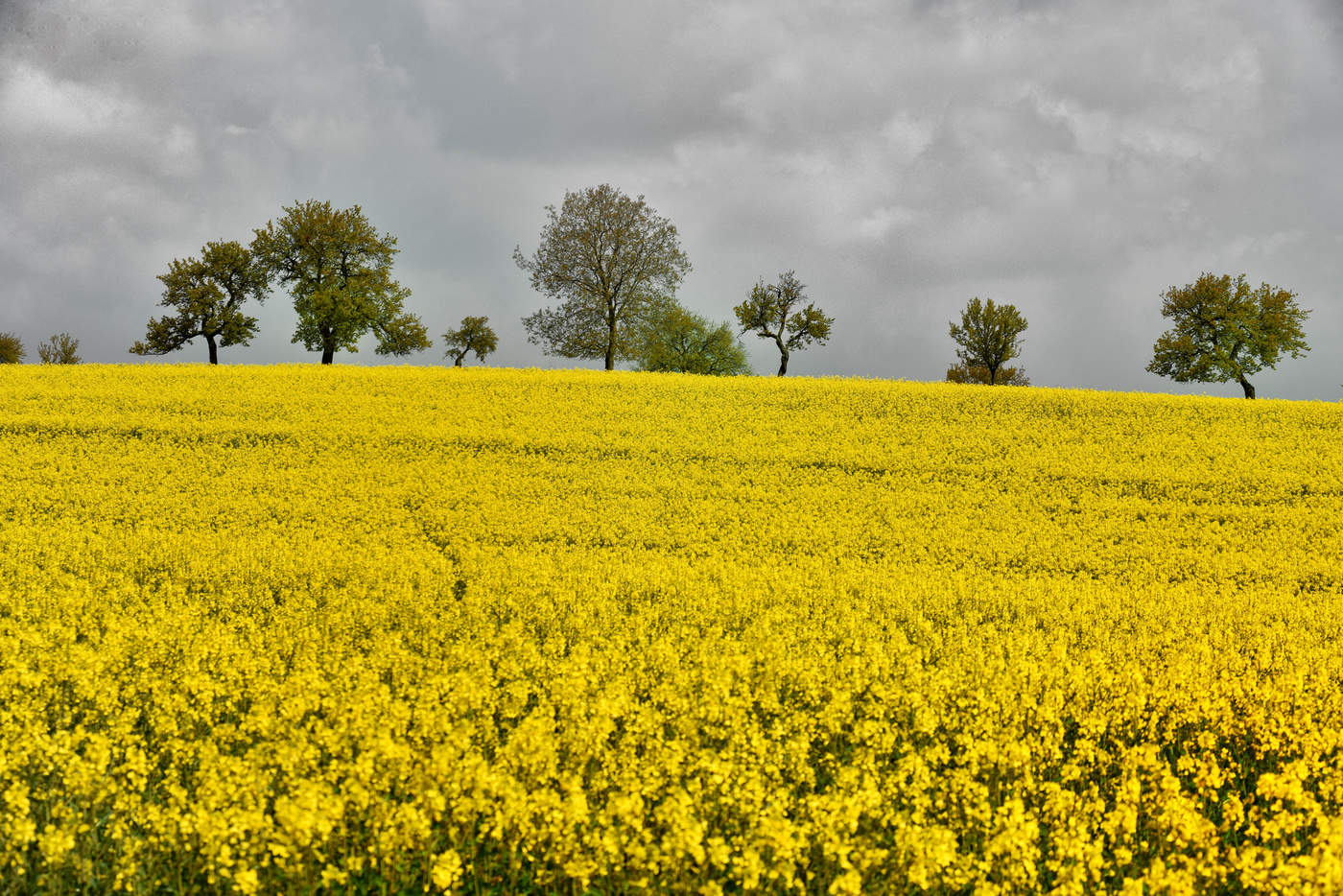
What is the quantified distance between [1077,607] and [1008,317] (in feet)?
182

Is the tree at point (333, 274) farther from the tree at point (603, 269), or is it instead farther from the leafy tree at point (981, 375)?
the leafy tree at point (981, 375)

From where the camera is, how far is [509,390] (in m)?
31.2

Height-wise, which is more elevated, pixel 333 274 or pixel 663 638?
pixel 333 274

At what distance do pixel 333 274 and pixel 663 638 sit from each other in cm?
5003

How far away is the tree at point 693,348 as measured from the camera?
71.6 metres

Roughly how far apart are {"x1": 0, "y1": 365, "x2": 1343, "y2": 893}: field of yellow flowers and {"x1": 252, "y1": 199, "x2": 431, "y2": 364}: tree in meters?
20.0

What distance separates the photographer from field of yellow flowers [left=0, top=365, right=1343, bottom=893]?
572cm

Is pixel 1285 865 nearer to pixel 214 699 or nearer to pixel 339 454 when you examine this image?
pixel 214 699

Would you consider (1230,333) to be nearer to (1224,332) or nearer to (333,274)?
(1224,332)

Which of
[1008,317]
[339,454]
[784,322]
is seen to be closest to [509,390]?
[339,454]

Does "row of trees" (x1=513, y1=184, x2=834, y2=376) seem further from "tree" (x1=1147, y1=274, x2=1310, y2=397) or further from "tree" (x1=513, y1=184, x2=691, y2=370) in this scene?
"tree" (x1=1147, y1=274, x2=1310, y2=397)

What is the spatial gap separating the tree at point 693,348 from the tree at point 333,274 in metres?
25.2

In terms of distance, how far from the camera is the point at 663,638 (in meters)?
10.6

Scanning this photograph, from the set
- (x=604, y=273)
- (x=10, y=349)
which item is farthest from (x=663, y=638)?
(x=10, y=349)
